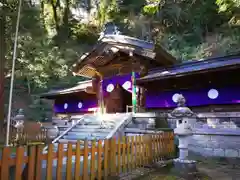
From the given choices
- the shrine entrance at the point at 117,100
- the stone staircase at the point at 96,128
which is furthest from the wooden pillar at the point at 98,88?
the stone staircase at the point at 96,128

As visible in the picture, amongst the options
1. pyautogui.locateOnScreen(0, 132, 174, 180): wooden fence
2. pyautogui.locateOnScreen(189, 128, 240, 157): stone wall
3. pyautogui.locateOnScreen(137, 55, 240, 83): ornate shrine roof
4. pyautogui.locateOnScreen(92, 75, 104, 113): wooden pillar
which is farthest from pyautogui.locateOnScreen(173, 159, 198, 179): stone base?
pyautogui.locateOnScreen(92, 75, 104, 113): wooden pillar

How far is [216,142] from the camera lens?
25.2 ft

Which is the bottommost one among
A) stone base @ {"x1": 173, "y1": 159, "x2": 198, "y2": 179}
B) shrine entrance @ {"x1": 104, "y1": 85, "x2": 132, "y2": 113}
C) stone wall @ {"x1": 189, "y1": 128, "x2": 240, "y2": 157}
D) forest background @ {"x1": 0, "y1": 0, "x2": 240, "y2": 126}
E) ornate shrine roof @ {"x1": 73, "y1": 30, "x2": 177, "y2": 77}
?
stone base @ {"x1": 173, "y1": 159, "x2": 198, "y2": 179}

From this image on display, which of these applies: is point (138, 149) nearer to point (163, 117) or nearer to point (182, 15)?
point (163, 117)

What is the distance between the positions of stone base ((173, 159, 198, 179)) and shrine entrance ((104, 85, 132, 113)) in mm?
8974

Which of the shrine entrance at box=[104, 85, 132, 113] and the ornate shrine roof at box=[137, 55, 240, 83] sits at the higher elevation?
the ornate shrine roof at box=[137, 55, 240, 83]

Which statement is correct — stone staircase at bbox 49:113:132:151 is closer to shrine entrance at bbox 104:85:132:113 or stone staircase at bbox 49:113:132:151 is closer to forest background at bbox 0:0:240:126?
shrine entrance at bbox 104:85:132:113

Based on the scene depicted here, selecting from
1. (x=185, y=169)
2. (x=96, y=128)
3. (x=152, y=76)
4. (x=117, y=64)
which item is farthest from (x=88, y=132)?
(x=185, y=169)

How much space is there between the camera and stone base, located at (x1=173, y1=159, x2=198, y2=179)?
5.36m

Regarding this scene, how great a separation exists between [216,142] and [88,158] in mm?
4652

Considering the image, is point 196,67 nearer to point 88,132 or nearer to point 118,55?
point 118,55

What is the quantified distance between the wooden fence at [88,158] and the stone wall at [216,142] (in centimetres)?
100

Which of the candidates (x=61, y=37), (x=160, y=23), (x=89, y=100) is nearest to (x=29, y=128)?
(x=89, y=100)

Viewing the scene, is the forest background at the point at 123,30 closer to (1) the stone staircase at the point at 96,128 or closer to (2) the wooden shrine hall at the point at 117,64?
(2) the wooden shrine hall at the point at 117,64
